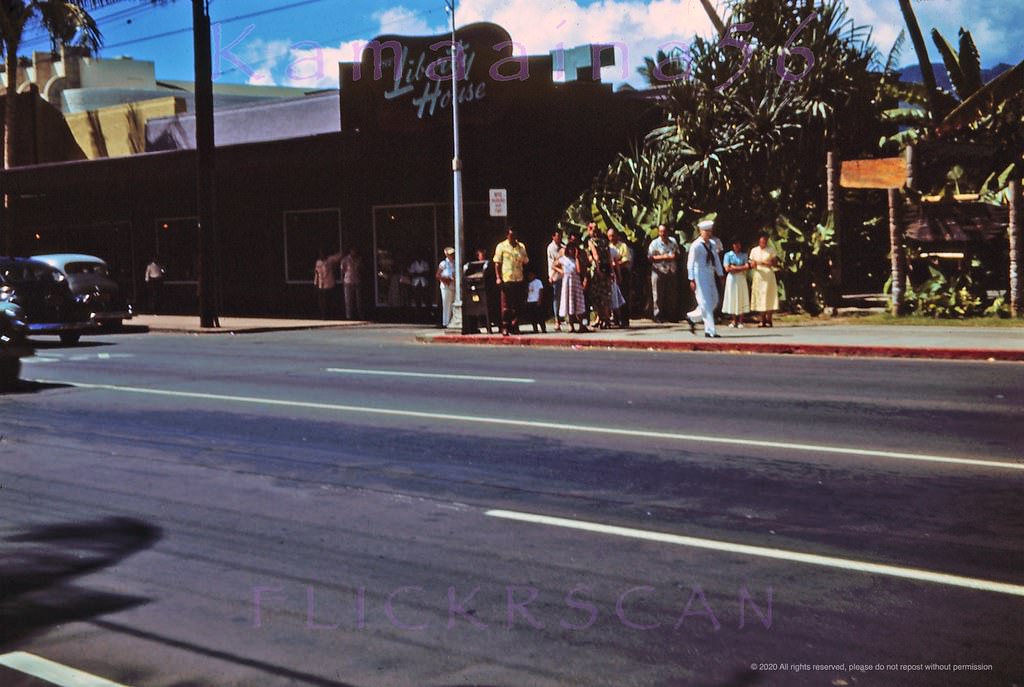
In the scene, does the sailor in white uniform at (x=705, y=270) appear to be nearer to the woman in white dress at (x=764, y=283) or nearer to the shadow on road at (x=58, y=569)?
the woman in white dress at (x=764, y=283)

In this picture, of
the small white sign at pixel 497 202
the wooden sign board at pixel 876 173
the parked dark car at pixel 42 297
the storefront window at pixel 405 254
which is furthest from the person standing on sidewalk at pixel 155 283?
the wooden sign board at pixel 876 173

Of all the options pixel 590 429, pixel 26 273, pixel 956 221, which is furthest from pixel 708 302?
pixel 26 273

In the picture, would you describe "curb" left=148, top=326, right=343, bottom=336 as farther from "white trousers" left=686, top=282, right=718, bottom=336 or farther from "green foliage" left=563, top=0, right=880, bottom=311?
"white trousers" left=686, top=282, right=718, bottom=336

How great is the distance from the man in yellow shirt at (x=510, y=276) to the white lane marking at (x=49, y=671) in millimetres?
18555

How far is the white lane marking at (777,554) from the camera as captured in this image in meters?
5.99

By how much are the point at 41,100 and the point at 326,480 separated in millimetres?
41363

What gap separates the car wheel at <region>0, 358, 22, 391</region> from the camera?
1639 centimetres

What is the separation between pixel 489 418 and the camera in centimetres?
1220

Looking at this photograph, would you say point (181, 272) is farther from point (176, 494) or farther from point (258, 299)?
point (176, 494)

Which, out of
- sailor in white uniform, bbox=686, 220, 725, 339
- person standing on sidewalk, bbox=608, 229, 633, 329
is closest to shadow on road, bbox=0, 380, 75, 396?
sailor in white uniform, bbox=686, 220, 725, 339

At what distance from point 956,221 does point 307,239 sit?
18.9m

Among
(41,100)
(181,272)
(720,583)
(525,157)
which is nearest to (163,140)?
(181,272)

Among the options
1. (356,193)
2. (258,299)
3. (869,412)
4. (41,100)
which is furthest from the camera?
(41,100)

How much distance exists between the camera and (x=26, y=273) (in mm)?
25125
